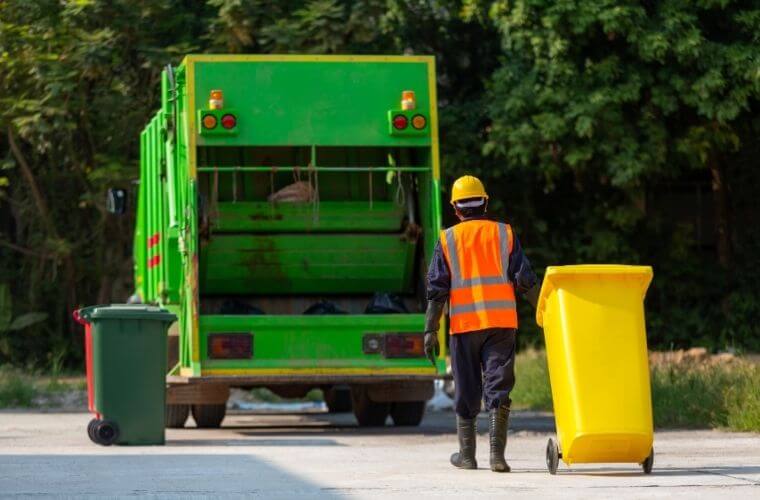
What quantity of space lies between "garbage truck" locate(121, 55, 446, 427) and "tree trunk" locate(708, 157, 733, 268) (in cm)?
968

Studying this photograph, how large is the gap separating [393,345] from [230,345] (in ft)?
4.00

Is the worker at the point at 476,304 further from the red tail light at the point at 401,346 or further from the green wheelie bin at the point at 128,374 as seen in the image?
the red tail light at the point at 401,346

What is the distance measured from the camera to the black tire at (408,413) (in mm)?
14258

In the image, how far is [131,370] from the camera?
1141 centimetres

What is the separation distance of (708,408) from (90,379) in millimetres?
4622

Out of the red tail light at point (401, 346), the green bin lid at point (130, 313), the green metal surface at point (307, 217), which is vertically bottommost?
the red tail light at point (401, 346)

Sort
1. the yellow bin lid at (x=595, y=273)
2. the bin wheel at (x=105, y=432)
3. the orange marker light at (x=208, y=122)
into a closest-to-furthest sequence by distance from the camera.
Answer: the yellow bin lid at (x=595, y=273) → the bin wheel at (x=105, y=432) → the orange marker light at (x=208, y=122)

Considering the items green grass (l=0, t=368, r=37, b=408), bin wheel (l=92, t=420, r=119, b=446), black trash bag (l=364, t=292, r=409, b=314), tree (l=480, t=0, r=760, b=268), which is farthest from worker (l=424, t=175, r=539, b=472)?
tree (l=480, t=0, r=760, b=268)

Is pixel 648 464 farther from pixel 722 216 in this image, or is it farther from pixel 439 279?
pixel 722 216

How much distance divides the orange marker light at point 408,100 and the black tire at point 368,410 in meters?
2.53

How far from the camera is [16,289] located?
2355 centimetres

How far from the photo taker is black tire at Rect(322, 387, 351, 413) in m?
16.8

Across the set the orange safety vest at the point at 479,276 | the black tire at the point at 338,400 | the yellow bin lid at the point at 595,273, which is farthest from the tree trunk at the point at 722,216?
the yellow bin lid at the point at 595,273

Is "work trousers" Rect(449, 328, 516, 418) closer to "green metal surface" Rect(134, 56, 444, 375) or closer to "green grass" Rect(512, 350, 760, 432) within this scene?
"green grass" Rect(512, 350, 760, 432)
